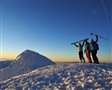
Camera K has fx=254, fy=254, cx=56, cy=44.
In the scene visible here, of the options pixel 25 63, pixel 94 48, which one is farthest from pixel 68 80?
pixel 25 63

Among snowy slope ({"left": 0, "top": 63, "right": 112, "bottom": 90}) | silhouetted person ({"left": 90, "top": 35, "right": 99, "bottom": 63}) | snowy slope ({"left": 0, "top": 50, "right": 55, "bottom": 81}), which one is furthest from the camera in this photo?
snowy slope ({"left": 0, "top": 50, "right": 55, "bottom": 81})

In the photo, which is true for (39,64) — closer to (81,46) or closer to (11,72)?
(11,72)

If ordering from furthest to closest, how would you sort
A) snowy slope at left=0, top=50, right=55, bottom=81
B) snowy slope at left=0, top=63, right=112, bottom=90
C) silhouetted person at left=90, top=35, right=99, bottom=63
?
snowy slope at left=0, top=50, right=55, bottom=81 → silhouetted person at left=90, top=35, right=99, bottom=63 → snowy slope at left=0, top=63, right=112, bottom=90

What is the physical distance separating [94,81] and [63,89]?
6.41ft

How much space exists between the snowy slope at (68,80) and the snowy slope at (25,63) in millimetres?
8158

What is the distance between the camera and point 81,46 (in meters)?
23.8

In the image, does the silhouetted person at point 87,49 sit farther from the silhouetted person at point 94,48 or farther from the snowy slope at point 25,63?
the snowy slope at point 25,63

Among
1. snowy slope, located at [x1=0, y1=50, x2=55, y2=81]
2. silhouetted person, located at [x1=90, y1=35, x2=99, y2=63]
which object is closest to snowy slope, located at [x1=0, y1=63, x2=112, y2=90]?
silhouetted person, located at [x1=90, y1=35, x2=99, y2=63]

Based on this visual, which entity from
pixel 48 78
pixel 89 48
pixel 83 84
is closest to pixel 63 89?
pixel 83 84

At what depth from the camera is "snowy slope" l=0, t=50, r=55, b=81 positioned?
85.0ft

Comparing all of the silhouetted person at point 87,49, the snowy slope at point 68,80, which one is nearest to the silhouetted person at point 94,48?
the silhouetted person at point 87,49

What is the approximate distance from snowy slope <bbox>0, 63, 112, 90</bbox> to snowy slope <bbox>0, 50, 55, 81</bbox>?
321 inches

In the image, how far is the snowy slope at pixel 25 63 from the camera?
2591cm

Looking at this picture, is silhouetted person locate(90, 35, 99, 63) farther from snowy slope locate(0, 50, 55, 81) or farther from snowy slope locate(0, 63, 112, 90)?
snowy slope locate(0, 50, 55, 81)
